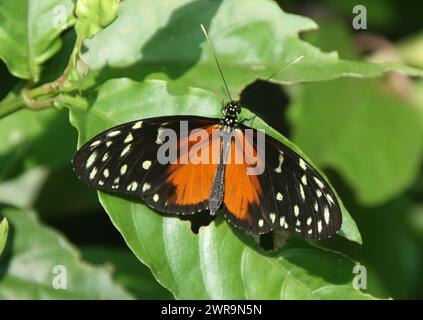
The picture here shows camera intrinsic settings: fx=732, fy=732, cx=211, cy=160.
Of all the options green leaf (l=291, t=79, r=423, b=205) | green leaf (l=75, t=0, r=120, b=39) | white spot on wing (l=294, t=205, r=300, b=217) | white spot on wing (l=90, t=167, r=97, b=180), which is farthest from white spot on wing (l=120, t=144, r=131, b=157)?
green leaf (l=291, t=79, r=423, b=205)

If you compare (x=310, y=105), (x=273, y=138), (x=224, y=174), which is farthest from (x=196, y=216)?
(x=310, y=105)

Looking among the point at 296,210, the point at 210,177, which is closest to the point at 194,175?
the point at 210,177

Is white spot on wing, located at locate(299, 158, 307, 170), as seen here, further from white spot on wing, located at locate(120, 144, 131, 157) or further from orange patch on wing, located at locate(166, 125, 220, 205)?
white spot on wing, located at locate(120, 144, 131, 157)

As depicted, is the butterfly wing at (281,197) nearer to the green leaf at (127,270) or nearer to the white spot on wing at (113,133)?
the white spot on wing at (113,133)

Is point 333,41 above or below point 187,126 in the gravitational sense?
below

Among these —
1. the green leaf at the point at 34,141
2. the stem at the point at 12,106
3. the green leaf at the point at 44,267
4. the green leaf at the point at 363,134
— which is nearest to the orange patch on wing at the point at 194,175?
the stem at the point at 12,106
